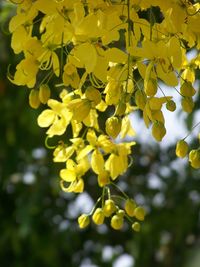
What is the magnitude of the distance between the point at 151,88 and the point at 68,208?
6.78ft

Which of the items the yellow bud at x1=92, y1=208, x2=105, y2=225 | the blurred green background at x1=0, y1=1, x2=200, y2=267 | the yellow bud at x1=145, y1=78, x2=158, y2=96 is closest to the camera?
the yellow bud at x1=145, y1=78, x2=158, y2=96

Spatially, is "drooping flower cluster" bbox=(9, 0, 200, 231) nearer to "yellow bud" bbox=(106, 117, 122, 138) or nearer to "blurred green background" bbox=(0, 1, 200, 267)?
"yellow bud" bbox=(106, 117, 122, 138)

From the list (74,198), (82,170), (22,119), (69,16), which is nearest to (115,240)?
(74,198)

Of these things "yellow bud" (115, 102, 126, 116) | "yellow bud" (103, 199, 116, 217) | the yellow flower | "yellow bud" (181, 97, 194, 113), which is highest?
"yellow bud" (115, 102, 126, 116)

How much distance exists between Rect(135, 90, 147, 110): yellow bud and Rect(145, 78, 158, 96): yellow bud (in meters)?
0.02

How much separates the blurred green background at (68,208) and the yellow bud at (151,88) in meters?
1.53

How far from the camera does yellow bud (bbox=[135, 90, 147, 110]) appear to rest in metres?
0.85

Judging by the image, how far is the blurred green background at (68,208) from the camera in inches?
99.9

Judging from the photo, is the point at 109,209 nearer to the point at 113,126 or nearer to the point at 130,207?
the point at 130,207

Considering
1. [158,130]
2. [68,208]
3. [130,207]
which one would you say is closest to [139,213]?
[130,207]

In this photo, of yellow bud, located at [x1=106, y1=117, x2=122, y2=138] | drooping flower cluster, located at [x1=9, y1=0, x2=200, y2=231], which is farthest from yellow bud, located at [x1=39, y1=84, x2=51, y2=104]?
yellow bud, located at [x1=106, y1=117, x2=122, y2=138]

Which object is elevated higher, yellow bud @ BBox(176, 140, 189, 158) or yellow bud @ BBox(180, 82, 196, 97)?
yellow bud @ BBox(180, 82, 196, 97)

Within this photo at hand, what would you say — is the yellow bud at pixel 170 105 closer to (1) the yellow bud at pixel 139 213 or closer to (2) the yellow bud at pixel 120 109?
(2) the yellow bud at pixel 120 109

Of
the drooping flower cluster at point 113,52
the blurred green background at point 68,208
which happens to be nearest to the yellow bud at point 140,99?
the drooping flower cluster at point 113,52
